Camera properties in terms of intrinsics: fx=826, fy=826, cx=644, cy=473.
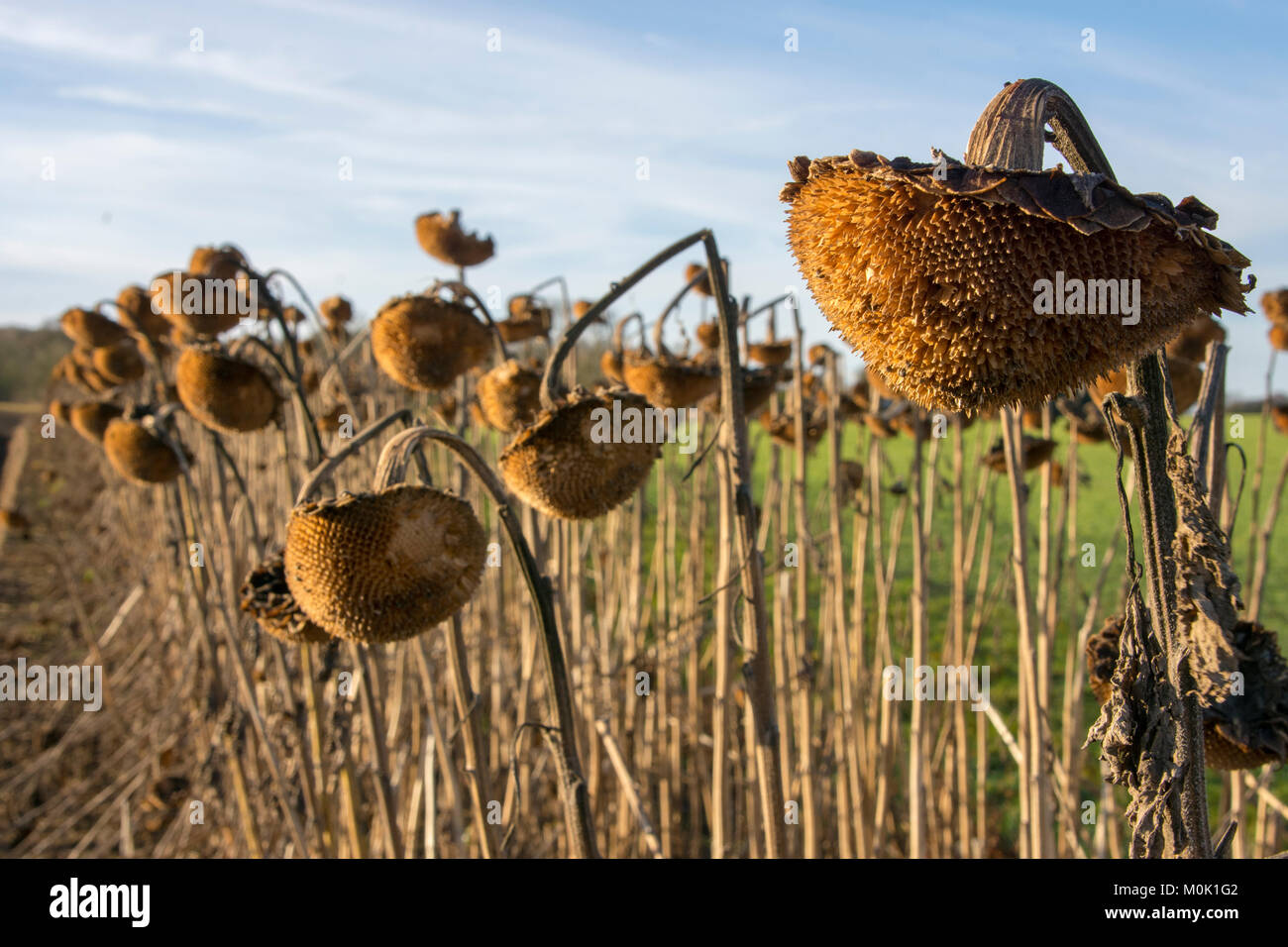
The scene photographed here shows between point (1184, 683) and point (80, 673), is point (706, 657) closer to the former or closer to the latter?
point (80, 673)

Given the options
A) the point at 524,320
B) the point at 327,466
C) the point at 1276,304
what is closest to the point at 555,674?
Result: the point at 327,466

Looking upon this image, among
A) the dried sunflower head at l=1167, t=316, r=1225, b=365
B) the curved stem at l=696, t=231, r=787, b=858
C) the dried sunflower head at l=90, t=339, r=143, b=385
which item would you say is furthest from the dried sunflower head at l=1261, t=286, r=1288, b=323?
the dried sunflower head at l=90, t=339, r=143, b=385

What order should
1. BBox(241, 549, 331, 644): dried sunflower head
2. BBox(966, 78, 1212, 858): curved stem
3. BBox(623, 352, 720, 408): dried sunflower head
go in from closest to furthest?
BBox(966, 78, 1212, 858): curved stem → BBox(241, 549, 331, 644): dried sunflower head → BBox(623, 352, 720, 408): dried sunflower head

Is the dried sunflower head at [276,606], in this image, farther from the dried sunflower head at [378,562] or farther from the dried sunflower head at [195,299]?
the dried sunflower head at [195,299]

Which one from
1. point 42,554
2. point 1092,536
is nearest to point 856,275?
point 42,554

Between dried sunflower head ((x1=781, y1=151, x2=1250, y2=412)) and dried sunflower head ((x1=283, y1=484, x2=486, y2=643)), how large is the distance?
0.64m

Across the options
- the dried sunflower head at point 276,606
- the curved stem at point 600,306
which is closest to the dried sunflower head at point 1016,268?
the curved stem at point 600,306

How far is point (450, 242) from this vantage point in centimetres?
227

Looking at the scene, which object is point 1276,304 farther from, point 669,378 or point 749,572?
point 749,572

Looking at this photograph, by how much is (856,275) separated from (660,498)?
2942mm

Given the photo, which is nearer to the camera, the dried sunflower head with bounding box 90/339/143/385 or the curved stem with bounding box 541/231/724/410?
the curved stem with bounding box 541/231/724/410

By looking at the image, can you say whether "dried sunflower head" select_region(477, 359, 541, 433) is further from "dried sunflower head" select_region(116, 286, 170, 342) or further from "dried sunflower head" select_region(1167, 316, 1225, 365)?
"dried sunflower head" select_region(116, 286, 170, 342)

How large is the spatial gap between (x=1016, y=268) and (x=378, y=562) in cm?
76

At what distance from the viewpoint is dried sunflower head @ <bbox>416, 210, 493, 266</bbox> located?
2.23m
